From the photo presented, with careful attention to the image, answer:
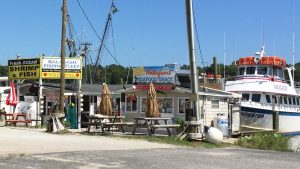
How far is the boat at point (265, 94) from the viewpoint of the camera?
35688 mm

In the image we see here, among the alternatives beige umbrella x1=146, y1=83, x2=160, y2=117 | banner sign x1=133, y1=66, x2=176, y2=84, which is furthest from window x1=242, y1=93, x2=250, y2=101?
beige umbrella x1=146, y1=83, x2=160, y2=117

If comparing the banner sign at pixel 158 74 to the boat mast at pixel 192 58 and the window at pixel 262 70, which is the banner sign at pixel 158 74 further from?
the window at pixel 262 70

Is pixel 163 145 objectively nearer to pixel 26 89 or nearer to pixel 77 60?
pixel 77 60

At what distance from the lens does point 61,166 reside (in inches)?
461

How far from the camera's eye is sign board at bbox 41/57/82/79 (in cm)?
3103

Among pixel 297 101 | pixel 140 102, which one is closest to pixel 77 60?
pixel 140 102

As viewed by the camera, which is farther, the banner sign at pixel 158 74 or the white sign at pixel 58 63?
the white sign at pixel 58 63

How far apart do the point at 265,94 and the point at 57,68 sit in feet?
48.1

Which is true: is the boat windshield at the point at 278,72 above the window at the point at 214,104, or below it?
above

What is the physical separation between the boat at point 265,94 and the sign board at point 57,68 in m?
11.3

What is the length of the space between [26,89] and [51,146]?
21072mm

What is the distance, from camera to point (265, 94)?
120 ft

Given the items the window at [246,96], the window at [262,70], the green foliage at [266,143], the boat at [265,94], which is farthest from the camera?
the window at [262,70]

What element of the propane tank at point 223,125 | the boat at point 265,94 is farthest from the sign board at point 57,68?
the boat at point 265,94
